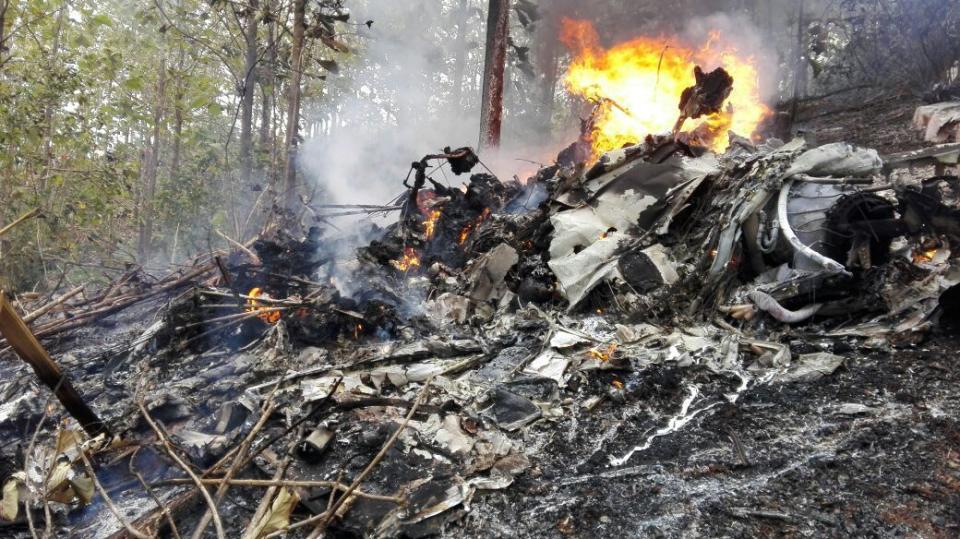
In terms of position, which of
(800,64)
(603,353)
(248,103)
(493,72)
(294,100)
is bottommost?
(603,353)

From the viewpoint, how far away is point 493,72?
1206cm

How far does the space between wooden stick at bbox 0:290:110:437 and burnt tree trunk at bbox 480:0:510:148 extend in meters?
10.3

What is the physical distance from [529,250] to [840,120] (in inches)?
372

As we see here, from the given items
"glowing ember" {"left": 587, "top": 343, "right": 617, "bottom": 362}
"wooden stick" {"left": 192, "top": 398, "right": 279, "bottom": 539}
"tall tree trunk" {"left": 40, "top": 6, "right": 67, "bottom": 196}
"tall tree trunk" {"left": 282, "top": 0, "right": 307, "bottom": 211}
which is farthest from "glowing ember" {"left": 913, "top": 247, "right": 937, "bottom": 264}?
"tall tree trunk" {"left": 40, "top": 6, "right": 67, "bottom": 196}

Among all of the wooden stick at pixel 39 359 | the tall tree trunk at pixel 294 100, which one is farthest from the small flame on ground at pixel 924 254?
the tall tree trunk at pixel 294 100

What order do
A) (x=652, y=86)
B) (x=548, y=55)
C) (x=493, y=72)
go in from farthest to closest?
(x=548, y=55) → (x=652, y=86) → (x=493, y=72)

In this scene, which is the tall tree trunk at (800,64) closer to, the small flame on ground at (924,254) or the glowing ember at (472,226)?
the small flame on ground at (924,254)

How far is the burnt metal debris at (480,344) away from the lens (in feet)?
8.78

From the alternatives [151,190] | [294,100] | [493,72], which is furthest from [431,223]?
[151,190]

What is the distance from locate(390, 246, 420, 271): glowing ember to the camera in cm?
678

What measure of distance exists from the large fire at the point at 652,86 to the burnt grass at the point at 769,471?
8857 millimetres

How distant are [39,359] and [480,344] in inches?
119

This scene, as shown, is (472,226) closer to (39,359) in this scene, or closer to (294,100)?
(294,100)

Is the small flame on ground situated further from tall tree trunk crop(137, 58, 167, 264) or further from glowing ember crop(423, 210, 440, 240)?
tall tree trunk crop(137, 58, 167, 264)
